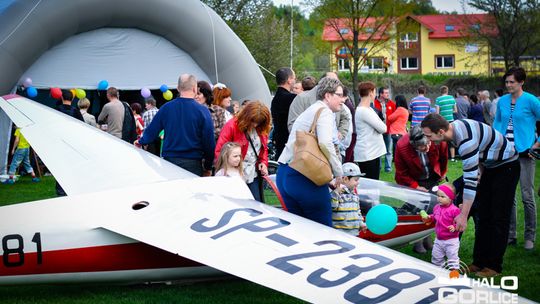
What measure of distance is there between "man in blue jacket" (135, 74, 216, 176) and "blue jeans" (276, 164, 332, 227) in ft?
4.67

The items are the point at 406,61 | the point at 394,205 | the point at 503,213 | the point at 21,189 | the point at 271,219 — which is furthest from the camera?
the point at 406,61

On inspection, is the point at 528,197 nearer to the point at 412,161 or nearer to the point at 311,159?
the point at 412,161

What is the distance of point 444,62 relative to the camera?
66938 millimetres

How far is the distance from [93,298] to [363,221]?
2.63 m

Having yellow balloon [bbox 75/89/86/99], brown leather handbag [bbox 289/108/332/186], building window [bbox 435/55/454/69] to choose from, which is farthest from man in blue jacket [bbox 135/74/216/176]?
building window [bbox 435/55/454/69]

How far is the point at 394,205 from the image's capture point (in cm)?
706

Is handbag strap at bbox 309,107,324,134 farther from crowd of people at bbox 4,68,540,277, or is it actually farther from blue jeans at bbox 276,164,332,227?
blue jeans at bbox 276,164,332,227

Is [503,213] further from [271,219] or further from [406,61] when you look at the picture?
[406,61]

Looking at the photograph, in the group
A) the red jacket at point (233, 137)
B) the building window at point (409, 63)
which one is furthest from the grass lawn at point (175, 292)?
the building window at point (409, 63)

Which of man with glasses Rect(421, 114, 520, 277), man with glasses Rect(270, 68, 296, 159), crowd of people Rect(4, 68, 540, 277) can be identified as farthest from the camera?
man with glasses Rect(270, 68, 296, 159)

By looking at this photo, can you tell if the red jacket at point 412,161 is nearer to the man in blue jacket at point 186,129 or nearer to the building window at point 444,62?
the man in blue jacket at point 186,129

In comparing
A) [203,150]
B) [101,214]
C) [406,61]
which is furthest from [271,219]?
[406,61]

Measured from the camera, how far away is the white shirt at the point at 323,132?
6.00 meters

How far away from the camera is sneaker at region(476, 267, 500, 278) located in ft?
21.3
